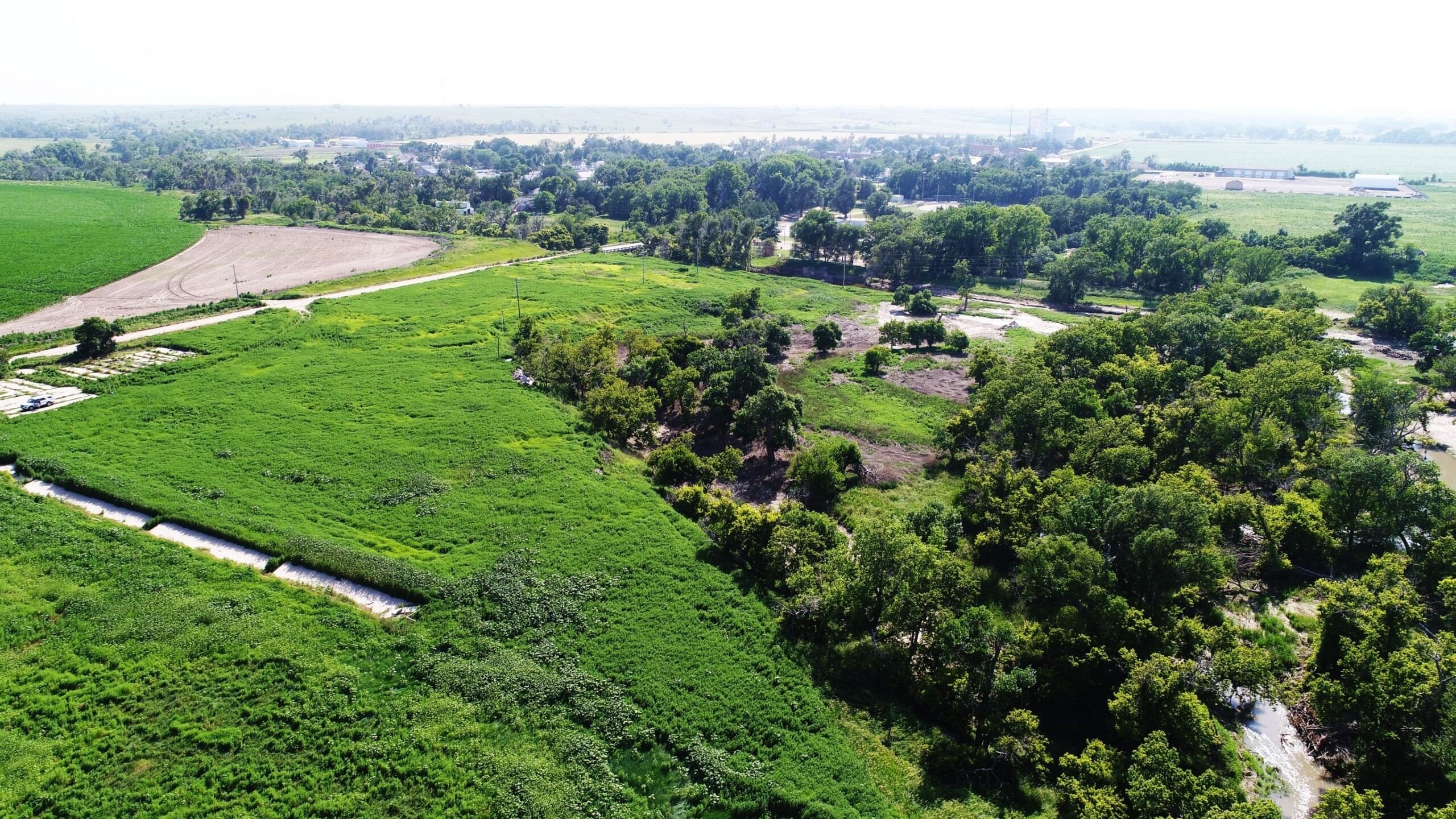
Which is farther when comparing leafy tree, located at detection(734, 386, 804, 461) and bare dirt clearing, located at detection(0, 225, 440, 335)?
bare dirt clearing, located at detection(0, 225, 440, 335)

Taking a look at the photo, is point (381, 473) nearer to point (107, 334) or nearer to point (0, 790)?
point (0, 790)

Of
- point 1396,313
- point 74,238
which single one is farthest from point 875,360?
point 74,238

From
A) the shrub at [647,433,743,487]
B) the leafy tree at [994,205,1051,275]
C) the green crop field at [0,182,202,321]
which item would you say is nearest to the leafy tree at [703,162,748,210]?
the leafy tree at [994,205,1051,275]

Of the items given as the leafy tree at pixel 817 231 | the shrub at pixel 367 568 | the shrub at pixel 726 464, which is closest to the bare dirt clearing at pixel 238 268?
the shrub at pixel 367 568

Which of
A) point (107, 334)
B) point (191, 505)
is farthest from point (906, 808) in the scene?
point (107, 334)

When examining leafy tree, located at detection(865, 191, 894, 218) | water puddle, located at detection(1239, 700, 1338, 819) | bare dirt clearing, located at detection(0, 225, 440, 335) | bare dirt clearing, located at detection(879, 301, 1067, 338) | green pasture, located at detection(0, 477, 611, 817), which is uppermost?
leafy tree, located at detection(865, 191, 894, 218)

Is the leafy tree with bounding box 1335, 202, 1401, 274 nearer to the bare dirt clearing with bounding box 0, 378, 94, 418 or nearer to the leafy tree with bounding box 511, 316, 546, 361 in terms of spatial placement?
the leafy tree with bounding box 511, 316, 546, 361

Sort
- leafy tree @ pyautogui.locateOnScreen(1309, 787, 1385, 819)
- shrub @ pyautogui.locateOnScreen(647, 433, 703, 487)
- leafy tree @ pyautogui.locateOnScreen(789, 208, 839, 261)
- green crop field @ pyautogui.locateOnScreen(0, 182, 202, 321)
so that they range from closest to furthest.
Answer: leafy tree @ pyautogui.locateOnScreen(1309, 787, 1385, 819)
shrub @ pyautogui.locateOnScreen(647, 433, 703, 487)
green crop field @ pyautogui.locateOnScreen(0, 182, 202, 321)
leafy tree @ pyautogui.locateOnScreen(789, 208, 839, 261)
